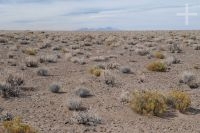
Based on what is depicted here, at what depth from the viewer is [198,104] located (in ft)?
44.4

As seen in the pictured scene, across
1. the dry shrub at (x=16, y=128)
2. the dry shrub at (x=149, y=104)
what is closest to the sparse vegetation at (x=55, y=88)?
the dry shrub at (x=149, y=104)

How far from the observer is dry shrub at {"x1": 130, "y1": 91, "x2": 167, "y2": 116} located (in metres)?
12.1

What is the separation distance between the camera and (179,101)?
12812 mm

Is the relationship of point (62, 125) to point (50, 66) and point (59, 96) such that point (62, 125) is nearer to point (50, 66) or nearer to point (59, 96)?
point (59, 96)

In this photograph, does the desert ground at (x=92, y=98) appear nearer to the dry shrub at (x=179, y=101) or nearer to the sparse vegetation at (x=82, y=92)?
the sparse vegetation at (x=82, y=92)

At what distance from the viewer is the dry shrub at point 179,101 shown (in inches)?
495

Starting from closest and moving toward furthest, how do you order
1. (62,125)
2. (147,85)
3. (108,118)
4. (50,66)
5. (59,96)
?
(62,125), (108,118), (59,96), (147,85), (50,66)

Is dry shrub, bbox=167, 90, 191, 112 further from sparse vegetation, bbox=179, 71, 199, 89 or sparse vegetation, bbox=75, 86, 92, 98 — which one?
sparse vegetation, bbox=179, 71, 199, 89

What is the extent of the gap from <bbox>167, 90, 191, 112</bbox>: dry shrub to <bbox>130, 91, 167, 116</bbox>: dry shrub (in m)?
0.48

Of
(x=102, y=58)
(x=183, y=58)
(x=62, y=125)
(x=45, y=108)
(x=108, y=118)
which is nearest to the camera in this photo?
(x=62, y=125)

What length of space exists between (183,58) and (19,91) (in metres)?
16.0

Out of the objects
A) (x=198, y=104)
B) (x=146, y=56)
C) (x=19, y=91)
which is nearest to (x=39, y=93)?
(x=19, y=91)

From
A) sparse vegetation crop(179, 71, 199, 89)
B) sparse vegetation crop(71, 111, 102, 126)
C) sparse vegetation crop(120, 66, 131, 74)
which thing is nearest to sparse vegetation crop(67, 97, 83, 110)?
sparse vegetation crop(71, 111, 102, 126)

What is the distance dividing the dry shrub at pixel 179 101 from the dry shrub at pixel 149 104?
1.58ft
